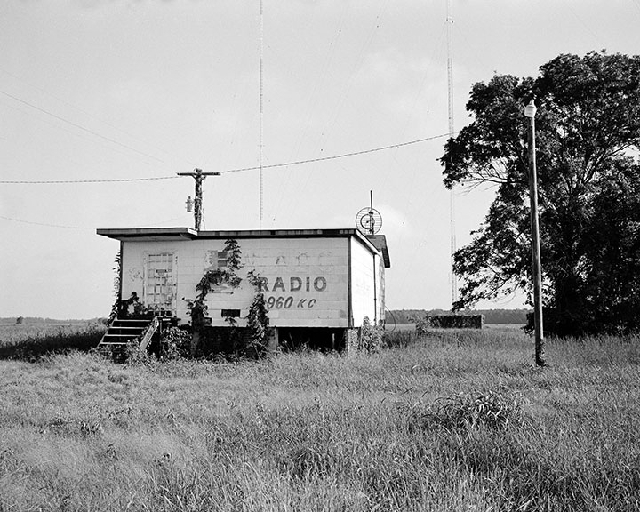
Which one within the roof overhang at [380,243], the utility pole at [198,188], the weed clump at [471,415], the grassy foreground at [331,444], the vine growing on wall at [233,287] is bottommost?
the grassy foreground at [331,444]

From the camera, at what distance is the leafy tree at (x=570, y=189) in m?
23.4

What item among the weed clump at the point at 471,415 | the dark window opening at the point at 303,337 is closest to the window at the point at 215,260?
the dark window opening at the point at 303,337

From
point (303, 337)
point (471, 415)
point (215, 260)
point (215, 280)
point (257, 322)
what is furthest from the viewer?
point (303, 337)

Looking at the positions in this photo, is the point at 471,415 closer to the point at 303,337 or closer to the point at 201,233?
the point at 201,233

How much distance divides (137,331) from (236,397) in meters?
8.76

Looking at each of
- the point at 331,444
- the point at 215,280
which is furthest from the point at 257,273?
the point at 331,444

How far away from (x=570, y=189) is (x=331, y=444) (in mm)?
20143

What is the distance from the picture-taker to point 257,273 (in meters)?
19.9

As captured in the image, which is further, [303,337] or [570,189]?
[570,189]

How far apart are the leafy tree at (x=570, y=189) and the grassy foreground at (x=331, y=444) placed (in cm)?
1088

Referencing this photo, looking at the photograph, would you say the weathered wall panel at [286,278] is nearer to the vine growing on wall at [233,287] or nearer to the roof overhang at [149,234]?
the vine growing on wall at [233,287]

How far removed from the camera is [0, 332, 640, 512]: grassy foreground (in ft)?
19.7

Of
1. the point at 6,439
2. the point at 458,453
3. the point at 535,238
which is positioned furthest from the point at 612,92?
the point at 6,439

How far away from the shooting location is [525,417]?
8469mm
